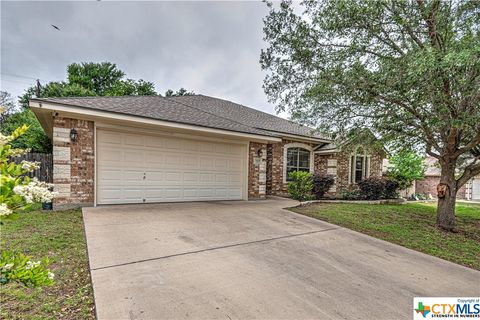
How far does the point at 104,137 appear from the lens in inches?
286

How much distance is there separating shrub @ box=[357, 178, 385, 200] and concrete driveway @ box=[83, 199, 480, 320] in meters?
6.79

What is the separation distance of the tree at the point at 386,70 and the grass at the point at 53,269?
615cm

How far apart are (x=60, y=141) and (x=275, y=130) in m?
8.45

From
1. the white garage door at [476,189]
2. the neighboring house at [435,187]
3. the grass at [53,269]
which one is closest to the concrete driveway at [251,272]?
the grass at [53,269]

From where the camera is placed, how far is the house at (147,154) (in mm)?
6723

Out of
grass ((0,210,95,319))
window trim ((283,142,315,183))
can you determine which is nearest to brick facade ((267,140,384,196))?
window trim ((283,142,315,183))

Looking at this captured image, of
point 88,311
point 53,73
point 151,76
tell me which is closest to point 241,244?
point 88,311

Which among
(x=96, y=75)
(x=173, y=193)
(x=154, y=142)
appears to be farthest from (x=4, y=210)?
(x=96, y=75)

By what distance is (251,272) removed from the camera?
11.3 ft

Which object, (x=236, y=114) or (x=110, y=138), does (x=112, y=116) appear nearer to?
(x=110, y=138)

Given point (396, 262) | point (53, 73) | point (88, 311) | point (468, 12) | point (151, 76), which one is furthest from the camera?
point (151, 76)

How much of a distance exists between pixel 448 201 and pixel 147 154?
898 centimetres

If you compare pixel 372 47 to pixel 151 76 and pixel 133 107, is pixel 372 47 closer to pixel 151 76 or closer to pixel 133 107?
pixel 133 107

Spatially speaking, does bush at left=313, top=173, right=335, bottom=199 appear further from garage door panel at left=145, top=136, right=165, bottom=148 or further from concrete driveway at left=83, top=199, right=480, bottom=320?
garage door panel at left=145, top=136, right=165, bottom=148
